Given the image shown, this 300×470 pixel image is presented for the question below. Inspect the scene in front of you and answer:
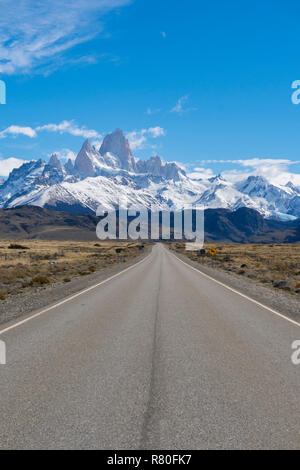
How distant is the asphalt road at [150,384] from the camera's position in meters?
4.03

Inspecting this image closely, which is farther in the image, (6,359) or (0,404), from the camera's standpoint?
(6,359)

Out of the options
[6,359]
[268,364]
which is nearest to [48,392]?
[6,359]

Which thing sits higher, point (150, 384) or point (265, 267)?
point (150, 384)

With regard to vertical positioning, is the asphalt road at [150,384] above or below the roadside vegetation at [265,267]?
above

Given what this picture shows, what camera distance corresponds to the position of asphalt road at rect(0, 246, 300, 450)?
13.2 ft

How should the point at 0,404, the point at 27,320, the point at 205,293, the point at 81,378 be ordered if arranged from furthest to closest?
the point at 205,293 < the point at 27,320 < the point at 81,378 < the point at 0,404

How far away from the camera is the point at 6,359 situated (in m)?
6.80

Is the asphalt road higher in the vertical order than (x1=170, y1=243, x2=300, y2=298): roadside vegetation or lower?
higher

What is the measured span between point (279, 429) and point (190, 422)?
1017 mm

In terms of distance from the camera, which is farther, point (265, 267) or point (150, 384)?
point (265, 267)

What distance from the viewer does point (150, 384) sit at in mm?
5566

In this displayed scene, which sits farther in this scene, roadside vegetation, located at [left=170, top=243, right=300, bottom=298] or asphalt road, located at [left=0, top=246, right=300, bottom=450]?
roadside vegetation, located at [left=170, top=243, right=300, bottom=298]

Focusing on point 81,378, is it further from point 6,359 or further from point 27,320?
point 27,320

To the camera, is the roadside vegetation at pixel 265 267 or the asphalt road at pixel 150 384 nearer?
the asphalt road at pixel 150 384
